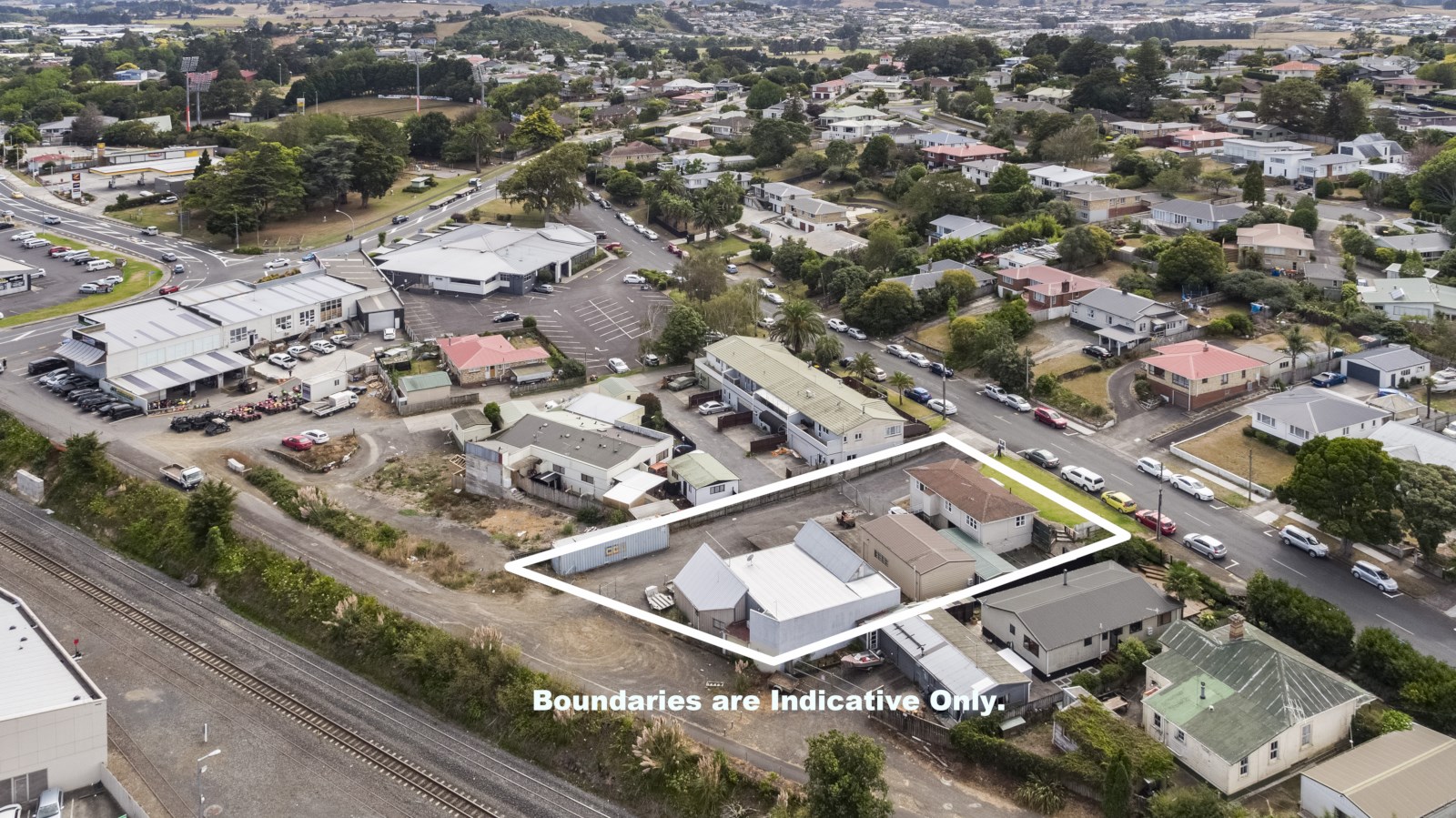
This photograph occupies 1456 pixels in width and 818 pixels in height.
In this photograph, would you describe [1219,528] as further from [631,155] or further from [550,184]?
[631,155]

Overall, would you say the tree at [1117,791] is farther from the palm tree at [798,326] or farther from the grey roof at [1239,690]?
the palm tree at [798,326]

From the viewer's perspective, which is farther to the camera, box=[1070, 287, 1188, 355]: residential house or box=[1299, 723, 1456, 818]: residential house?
box=[1070, 287, 1188, 355]: residential house

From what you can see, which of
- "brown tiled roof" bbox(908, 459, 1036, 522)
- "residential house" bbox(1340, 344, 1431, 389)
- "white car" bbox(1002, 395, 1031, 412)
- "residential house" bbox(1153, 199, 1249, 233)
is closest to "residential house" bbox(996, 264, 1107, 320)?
"white car" bbox(1002, 395, 1031, 412)

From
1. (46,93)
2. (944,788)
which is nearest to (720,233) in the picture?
(944,788)

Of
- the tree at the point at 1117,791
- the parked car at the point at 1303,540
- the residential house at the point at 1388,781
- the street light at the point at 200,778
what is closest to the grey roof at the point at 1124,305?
the parked car at the point at 1303,540

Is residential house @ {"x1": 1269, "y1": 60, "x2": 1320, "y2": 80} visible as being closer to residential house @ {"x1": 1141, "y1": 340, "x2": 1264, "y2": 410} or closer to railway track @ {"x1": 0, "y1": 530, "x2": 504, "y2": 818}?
residential house @ {"x1": 1141, "y1": 340, "x2": 1264, "y2": 410}

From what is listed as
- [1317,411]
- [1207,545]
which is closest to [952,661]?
[1207,545]

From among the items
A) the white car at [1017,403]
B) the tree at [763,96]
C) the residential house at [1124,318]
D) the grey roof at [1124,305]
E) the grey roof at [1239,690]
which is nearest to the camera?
the grey roof at [1239,690]
